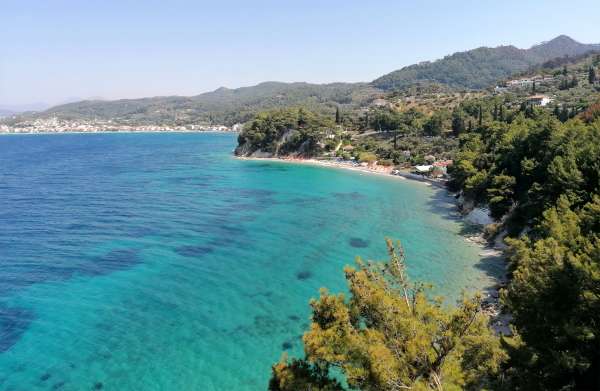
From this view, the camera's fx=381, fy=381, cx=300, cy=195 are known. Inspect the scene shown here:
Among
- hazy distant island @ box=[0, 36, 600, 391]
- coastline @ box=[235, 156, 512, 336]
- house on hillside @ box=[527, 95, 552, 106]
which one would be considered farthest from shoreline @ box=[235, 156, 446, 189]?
house on hillside @ box=[527, 95, 552, 106]

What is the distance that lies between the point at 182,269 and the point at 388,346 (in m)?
27.6

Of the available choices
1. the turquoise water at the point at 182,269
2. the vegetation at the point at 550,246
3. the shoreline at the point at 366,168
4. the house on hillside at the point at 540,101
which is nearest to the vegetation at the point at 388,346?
the vegetation at the point at 550,246

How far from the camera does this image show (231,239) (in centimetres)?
4541

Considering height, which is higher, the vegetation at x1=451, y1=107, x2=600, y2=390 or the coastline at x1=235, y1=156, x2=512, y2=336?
the vegetation at x1=451, y1=107, x2=600, y2=390

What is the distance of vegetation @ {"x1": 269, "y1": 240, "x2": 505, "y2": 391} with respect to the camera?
12.4m

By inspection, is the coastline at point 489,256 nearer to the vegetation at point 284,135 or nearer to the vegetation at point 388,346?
the vegetation at point 388,346

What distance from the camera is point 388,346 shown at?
13.2m

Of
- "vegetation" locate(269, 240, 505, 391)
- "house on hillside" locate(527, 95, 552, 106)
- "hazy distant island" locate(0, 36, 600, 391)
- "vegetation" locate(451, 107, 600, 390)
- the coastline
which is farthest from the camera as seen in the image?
"house on hillside" locate(527, 95, 552, 106)

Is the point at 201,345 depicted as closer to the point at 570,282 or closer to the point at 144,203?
the point at 570,282

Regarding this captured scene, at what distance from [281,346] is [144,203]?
150ft

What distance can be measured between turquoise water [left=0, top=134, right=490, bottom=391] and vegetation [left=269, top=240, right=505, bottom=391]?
379 inches

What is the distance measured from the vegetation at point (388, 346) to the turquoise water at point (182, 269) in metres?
9.61

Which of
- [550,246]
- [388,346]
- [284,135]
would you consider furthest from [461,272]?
[284,135]

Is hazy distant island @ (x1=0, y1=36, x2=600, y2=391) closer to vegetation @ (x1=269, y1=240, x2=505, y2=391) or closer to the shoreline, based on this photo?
vegetation @ (x1=269, y1=240, x2=505, y2=391)
